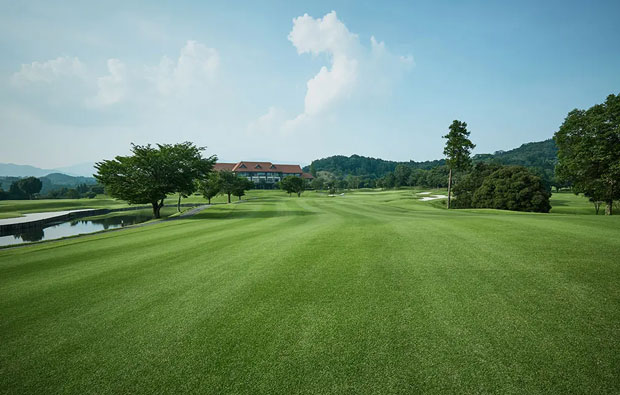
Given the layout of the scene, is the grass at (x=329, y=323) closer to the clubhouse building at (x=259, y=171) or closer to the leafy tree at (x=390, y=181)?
the clubhouse building at (x=259, y=171)

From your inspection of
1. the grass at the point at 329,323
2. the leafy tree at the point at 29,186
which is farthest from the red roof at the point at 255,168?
the grass at the point at 329,323

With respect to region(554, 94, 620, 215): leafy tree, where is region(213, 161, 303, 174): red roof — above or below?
above

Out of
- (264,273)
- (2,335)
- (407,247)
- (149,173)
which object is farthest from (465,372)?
(149,173)

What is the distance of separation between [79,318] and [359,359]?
5.49 m

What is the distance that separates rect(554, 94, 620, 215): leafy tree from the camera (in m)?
25.2

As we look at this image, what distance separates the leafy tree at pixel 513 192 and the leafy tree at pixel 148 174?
41113mm

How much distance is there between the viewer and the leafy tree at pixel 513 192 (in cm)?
3172

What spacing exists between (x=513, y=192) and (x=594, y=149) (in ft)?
30.0

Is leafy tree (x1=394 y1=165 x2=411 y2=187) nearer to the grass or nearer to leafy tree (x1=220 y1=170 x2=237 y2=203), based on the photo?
leafy tree (x1=220 y1=170 x2=237 y2=203)

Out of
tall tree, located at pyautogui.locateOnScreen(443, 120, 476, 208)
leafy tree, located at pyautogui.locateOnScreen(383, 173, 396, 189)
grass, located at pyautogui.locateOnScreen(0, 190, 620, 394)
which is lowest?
grass, located at pyautogui.locateOnScreen(0, 190, 620, 394)

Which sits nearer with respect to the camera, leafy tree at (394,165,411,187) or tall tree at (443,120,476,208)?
tall tree at (443,120,476,208)

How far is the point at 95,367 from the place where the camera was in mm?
3578

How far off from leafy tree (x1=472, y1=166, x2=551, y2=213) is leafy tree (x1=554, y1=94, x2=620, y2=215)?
2.98 metres

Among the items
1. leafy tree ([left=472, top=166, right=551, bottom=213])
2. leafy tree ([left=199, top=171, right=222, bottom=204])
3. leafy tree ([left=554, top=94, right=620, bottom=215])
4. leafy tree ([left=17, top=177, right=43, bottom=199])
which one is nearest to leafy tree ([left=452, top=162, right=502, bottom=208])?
leafy tree ([left=472, top=166, right=551, bottom=213])
